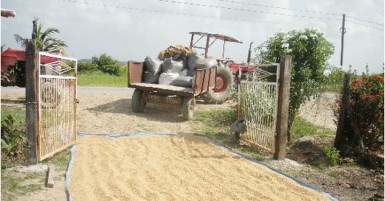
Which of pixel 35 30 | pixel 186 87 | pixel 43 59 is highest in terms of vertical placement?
pixel 35 30

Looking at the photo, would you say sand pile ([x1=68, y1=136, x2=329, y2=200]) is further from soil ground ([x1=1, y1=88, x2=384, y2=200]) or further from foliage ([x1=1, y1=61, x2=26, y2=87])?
foliage ([x1=1, y1=61, x2=26, y2=87])

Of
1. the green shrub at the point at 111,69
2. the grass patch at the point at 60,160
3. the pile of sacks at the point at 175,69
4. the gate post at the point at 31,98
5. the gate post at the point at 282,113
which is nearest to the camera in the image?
the gate post at the point at 31,98

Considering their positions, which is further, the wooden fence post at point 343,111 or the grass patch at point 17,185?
the wooden fence post at point 343,111

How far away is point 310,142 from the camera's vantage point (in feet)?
22.9

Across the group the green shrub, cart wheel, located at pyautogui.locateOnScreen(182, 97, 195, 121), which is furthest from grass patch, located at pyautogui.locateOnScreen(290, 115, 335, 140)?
the green shrub

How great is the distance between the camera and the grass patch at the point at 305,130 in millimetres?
8109

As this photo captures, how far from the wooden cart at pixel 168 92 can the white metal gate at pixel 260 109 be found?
1.74 metres

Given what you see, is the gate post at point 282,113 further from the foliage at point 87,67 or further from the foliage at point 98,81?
the foliage at point 87,67

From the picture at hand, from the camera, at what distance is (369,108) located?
20.5 feet

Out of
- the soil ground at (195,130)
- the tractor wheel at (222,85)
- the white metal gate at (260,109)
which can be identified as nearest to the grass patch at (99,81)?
the soil ground at (195,130)

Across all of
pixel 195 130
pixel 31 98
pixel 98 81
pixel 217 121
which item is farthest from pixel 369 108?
pixel 98 81

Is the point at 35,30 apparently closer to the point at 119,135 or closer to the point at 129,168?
the point at 119,135

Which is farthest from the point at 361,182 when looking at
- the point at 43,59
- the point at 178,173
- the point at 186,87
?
the point at 43,59

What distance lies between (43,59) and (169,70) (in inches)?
136
